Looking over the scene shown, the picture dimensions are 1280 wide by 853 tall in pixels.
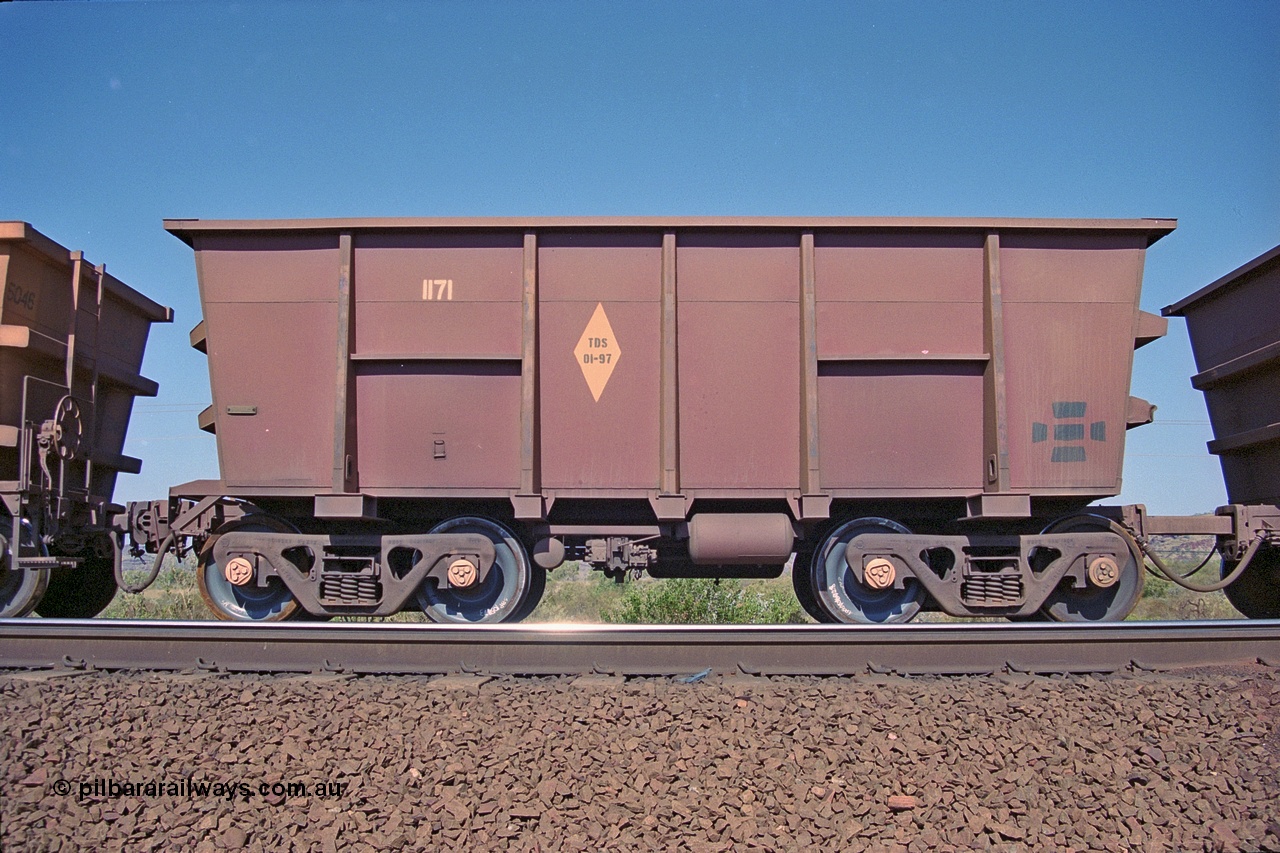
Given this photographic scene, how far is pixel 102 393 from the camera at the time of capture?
295 inches

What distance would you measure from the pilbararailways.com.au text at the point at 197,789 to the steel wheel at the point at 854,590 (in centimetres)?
404

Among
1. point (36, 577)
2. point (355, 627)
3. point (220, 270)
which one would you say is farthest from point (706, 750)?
point (36, 577)

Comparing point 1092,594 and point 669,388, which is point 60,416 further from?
point 1092,594

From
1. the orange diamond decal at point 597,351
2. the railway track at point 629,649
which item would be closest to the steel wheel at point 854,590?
the railway track at point 629,649

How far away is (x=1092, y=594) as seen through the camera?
20.8 feet

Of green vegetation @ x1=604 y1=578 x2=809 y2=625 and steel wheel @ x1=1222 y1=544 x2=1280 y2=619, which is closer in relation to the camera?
steel wheel @ x1=1222 y1=544 x2=1280 y2=619

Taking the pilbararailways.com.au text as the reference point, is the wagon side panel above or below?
above

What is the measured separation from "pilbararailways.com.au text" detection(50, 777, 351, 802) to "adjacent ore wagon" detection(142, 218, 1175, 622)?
270 centimetres

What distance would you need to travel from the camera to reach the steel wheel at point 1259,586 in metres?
6.98

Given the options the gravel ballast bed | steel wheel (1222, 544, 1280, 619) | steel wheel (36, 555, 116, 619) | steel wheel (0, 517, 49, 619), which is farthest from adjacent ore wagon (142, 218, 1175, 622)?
steel wheel (36, 555, 116, 619)

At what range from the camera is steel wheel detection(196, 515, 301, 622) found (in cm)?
642

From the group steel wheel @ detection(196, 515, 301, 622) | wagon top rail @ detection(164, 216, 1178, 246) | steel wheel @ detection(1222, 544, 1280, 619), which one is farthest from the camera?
steel wheel @ detection(1222, 544, 1280, 619)

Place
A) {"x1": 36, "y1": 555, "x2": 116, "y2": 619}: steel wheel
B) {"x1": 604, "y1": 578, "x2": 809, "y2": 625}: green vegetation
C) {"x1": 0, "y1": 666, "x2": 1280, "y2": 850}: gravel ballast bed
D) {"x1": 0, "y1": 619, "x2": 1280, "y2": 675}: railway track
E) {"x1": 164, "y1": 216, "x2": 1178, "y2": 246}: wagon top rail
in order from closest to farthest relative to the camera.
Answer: {"x1": 0, "y1": 666, "x2": 1280, "y2": 850}: gravel ballast bed < {"x1": 0, "y1": 619, "x2": 1280, "y2": 675}: railway track < {"x1": 164, "y1": 216, "x2": 1178, "y2": 246}: wagon top rail < {"x1": 36, "y1": 555, "x2": 116, "y2": 619}: steel wheel < {"x1": 604, "y1": 578, "x2": 809, "y2": 625}: green vegetation

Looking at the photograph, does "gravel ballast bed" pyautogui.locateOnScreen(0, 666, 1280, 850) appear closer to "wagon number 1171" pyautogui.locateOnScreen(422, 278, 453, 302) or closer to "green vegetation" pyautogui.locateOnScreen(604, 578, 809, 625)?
"wagon number 1171" pyautogui.locateOnScreen(422, 278, 453, 302)
